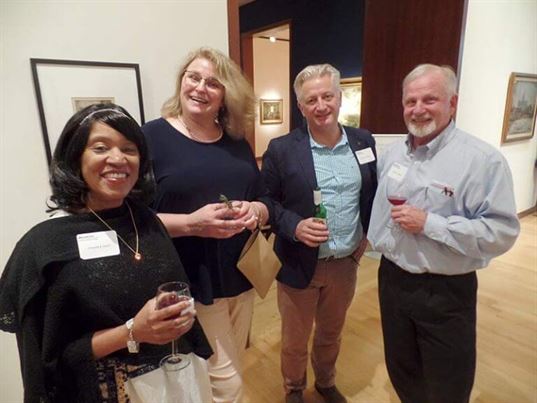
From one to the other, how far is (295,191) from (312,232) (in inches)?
9.5

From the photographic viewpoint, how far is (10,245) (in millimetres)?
1554

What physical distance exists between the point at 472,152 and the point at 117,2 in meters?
1.73

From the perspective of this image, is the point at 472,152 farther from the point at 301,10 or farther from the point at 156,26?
the point at 301,10

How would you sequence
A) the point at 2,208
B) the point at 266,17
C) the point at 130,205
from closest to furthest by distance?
1. the point at 130,205
2. the point at 2,208
3. the point at 266,17

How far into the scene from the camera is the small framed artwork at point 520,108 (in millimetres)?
4445

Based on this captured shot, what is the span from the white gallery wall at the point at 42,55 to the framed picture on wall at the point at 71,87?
0.03 meters

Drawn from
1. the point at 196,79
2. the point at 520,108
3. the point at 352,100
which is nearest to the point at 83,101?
the point at 196,79

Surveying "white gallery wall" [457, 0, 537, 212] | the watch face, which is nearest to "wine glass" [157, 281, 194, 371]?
the watch face

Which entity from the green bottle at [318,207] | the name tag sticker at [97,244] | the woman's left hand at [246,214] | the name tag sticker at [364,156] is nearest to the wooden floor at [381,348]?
the green bottle at [318,207]

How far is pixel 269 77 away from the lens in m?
8.95

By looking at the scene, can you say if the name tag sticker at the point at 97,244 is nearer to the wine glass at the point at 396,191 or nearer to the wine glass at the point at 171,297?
the wine glass at the point at 171,297

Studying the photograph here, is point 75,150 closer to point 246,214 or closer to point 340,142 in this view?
point 246,214

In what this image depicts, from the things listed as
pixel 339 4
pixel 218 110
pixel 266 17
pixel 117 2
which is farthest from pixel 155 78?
pixel 266 17

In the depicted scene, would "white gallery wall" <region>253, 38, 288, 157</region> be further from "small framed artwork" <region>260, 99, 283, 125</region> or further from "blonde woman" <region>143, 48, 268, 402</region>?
"blonde woman" <region>143, 48, 268, 402</region>
